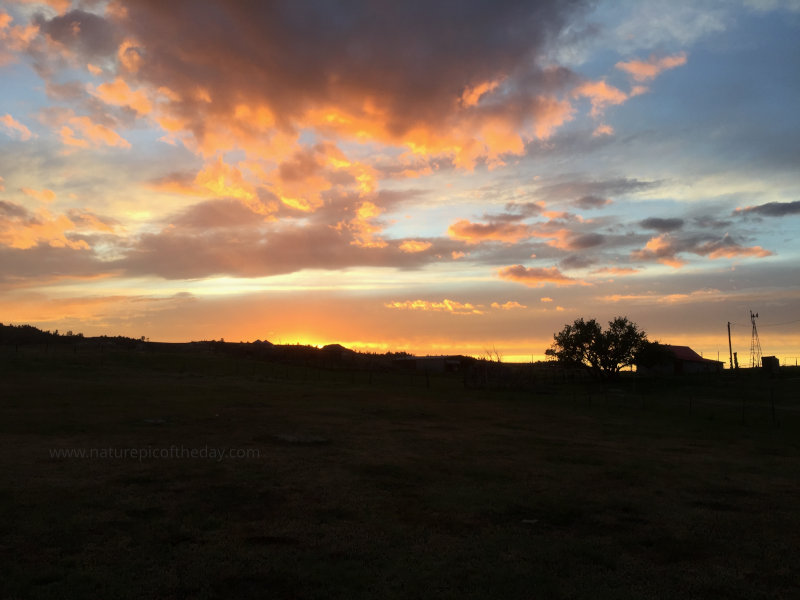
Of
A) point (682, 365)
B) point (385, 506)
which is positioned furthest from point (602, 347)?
point (385, 506)

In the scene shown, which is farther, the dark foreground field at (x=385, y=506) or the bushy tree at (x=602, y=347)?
the bushy tree at (x=602, y=347)

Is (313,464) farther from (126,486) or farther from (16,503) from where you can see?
(16,503)

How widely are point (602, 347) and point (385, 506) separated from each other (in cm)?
6001

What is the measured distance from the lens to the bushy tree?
67.9 metres

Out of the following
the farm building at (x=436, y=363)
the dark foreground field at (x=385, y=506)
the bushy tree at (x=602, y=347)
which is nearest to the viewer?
the dark foreground field at (x=385, y=506)

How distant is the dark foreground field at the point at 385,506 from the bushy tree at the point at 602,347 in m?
39.5

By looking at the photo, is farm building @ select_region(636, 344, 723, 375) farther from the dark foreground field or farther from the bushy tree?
the dark foreground field

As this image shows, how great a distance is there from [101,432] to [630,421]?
25480 mm

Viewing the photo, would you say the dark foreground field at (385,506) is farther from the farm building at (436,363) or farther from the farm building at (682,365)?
the farm building at (436,363)

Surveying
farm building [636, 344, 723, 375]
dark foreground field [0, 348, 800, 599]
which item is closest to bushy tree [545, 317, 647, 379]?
farm building [636, 344, 723, 375]

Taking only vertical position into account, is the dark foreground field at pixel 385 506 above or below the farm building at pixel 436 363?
below

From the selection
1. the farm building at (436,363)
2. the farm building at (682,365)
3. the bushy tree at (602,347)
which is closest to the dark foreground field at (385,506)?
the bushy tree at (602,347)

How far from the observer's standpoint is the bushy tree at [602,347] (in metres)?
67.9

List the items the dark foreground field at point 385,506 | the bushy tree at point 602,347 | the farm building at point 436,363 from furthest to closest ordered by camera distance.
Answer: the farm building at point 436,363, the bushy tree at point 602,347, the dark foreground field at point 385,506
